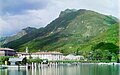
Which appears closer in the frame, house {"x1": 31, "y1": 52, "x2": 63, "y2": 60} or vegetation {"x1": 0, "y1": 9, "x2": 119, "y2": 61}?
house {"x1": 31, "y1": 52, "x2": 63, "y2": 60}

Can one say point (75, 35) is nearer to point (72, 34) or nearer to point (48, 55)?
point (72, 34)

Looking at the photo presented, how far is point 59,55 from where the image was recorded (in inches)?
1741

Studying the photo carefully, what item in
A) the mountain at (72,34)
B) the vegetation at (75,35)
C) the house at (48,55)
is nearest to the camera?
the house at (48,55)

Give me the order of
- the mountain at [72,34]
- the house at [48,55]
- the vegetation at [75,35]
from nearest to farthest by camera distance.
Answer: the house at [48,55], the vegetation at [75,35], the mountain at [72,34]

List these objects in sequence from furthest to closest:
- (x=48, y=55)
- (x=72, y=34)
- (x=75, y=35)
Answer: (x=72, y=34) < (x=75, y=35) < (x=48, y=55)

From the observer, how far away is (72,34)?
6850cm

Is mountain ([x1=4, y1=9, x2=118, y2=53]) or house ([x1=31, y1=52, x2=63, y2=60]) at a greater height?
mountain ([x1=4, y1=9, x2=118, y2=53])

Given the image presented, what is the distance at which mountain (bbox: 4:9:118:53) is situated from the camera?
5737cm

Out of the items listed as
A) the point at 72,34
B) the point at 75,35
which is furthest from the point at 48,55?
the point at 72,34

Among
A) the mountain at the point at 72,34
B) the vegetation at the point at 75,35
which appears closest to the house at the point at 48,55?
the vegetation at the point at 75,35

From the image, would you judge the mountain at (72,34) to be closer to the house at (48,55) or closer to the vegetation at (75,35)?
the vegetation at (75,35)

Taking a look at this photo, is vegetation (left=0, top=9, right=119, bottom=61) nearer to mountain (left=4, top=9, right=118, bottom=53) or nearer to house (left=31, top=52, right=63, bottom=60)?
mountain (left=4, top=9, right=118, bottom=53)

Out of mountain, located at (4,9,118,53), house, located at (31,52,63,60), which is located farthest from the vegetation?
house, located at (31,52,63,60)

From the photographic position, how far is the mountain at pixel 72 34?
57.4m
